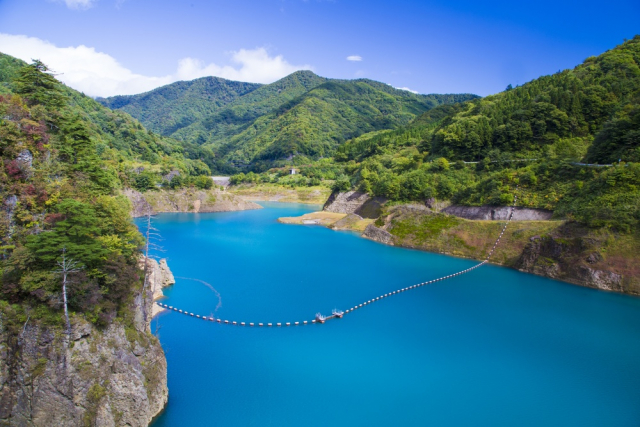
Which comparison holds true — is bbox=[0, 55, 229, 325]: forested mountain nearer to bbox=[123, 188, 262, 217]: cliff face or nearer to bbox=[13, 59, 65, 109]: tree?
bbox=[13, 59, 65, 109]: tree

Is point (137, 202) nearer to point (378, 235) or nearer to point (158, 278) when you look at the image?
point (158, 278)

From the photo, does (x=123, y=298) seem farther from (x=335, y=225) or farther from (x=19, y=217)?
(x=335, y=225)

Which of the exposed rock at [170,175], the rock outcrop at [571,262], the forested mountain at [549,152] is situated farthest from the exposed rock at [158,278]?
the exposed rock at [170,175]

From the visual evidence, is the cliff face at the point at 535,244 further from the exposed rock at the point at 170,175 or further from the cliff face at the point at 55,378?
the exposed rock at the point at 170,175

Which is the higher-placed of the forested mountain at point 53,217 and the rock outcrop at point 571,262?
the forested mountain at point 53,217

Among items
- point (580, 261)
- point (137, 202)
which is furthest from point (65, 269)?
point (137, 202)

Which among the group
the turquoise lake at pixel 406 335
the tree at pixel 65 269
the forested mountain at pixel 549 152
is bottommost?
the turquoise lake at pixel 406 335

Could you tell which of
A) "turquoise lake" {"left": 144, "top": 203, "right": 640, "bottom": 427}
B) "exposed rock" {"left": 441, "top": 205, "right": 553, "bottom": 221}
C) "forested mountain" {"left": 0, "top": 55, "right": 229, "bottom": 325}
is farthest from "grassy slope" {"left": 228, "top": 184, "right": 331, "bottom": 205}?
"forested mountain" {"left": 0, "top": 55, "right": 229, "bottom": 325}
